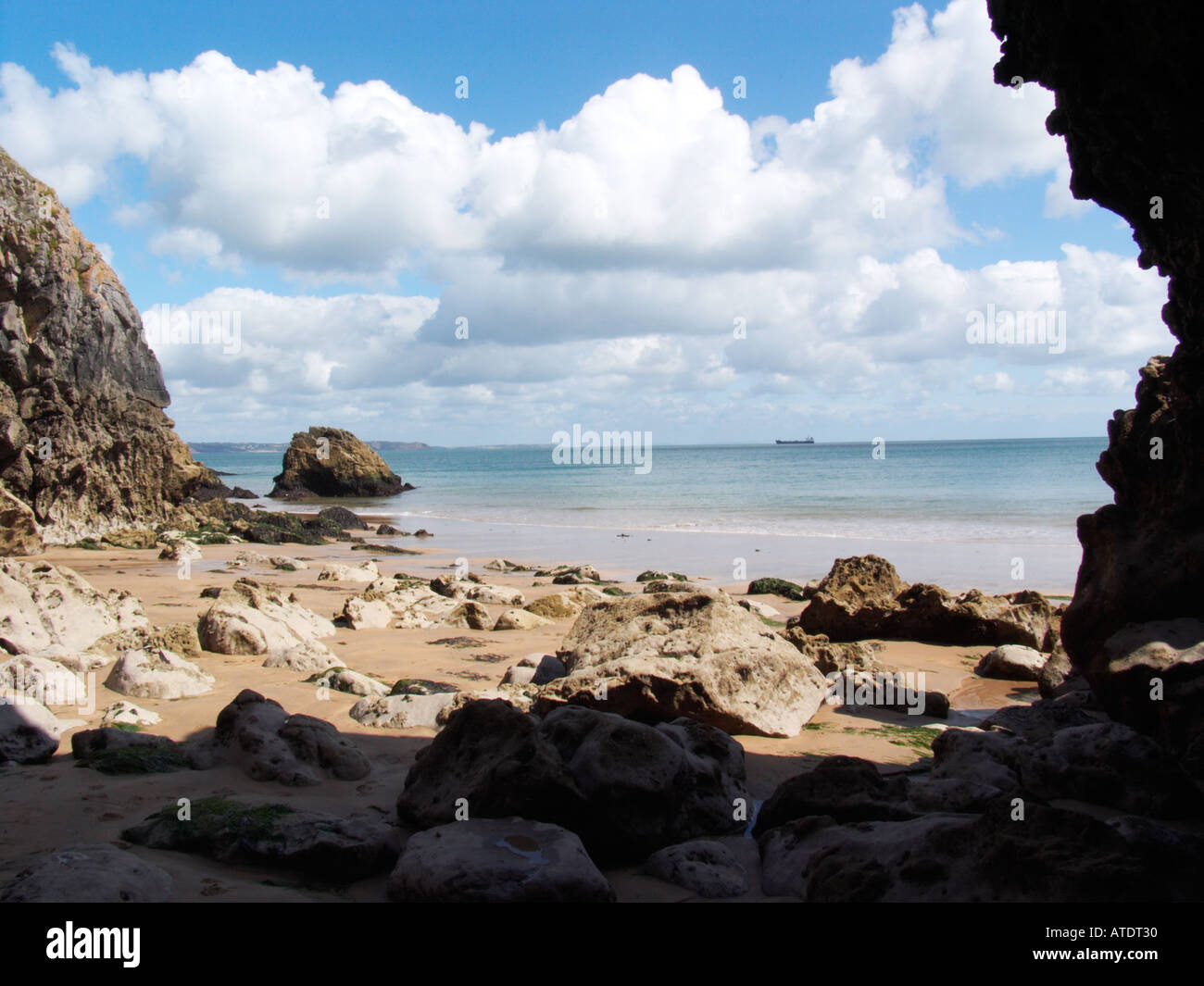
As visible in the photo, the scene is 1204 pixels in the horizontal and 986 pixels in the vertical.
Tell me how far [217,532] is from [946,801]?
22.3m

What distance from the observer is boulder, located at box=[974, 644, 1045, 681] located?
7891 mm

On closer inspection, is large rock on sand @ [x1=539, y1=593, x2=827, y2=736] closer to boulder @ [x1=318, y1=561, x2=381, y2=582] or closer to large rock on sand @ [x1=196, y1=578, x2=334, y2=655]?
large rock on sand @ [x1=196, y1=578, x2=334, y2=655]

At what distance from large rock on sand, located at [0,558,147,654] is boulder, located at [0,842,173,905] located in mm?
4603

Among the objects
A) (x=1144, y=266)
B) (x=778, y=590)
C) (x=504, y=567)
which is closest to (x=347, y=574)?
(x=504, y=567)

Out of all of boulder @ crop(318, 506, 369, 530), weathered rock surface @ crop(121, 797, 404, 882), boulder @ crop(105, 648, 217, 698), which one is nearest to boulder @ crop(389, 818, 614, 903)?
weathered rock surface @ crop(121, 797, 404, 882)

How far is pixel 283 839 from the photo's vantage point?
3.65m

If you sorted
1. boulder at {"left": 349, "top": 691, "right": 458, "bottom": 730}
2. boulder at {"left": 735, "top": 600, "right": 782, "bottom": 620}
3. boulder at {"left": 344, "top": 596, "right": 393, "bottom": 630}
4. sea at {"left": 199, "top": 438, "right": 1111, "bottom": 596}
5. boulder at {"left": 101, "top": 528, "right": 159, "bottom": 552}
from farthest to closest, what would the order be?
boulder at {"left": 101, "top": 528, "right": 159, "bottom": 552}
sea at {"left": 199, "top": 438, "right": 1111, "bottom": 596}
boulder at {"left": 735, "top": 600, "right": 782, "bottom": 620}
boulder at {"left": 344, "top": 596, "right": 393, "bottom": 630}
boulder at {"left": 349, "top": 691, "right": 458, "bottom": 730}

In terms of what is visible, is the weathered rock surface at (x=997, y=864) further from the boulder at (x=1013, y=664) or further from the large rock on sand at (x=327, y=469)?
the large rock on sand at (x=327, y=469)

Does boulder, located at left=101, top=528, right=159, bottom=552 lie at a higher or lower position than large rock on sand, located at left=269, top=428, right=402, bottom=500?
lower

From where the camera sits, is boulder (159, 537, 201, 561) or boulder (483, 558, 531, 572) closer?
boulder (159, 537, 201, 561)

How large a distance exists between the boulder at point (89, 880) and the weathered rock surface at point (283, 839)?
0.43 m

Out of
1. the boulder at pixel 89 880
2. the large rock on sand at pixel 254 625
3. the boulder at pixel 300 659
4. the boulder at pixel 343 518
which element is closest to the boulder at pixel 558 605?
the large rock on sand at pixel 254 625

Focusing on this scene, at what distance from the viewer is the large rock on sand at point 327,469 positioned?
47656 mm
